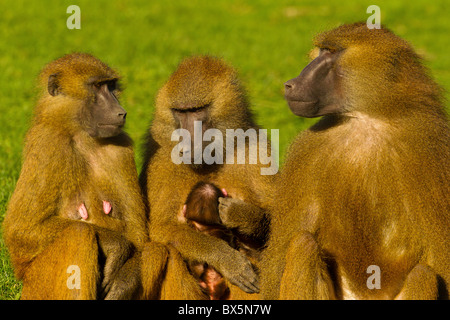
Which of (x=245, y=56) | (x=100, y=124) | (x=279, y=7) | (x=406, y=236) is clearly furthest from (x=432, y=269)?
(x=279, y=7)


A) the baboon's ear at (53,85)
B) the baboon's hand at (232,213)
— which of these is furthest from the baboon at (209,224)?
the baboon's ear at (53,85)

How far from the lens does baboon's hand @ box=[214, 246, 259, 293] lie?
4.77m

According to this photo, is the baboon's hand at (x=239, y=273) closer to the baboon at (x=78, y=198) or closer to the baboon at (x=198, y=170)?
the baboon at (x=198, y=170)

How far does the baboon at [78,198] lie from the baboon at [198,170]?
0.61 feet

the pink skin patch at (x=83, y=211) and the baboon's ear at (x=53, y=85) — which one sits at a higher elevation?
the baboon's ear at (x=53, y=85)

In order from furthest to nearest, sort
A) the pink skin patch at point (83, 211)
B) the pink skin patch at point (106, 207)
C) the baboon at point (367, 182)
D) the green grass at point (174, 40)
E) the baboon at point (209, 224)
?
the green grass at point (174, 40)
the baboon at point (209, 224)
the pink skin patch at point (106, 207)
the pink skin patch at point (83, 211)
the baboon at point (367, 182)

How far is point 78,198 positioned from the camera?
4.76 metres

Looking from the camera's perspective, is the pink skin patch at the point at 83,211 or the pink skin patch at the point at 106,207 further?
the pink skin patch at the point at 106,207

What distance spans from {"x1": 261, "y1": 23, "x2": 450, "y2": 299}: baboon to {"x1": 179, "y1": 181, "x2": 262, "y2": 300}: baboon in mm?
620

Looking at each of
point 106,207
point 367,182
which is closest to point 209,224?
point 106,207

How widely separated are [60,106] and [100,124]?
0.30m

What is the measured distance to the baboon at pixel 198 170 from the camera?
4.91 meters

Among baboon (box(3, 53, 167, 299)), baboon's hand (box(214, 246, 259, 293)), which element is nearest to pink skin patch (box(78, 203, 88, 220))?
baboon (box(3, 53, 167, 299))

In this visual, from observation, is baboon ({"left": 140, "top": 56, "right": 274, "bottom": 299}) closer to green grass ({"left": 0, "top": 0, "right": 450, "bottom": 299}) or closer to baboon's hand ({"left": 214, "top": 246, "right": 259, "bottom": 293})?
baboon's hand ({"left": 214, "top": 246, "right": 259, "bottom": 293})
